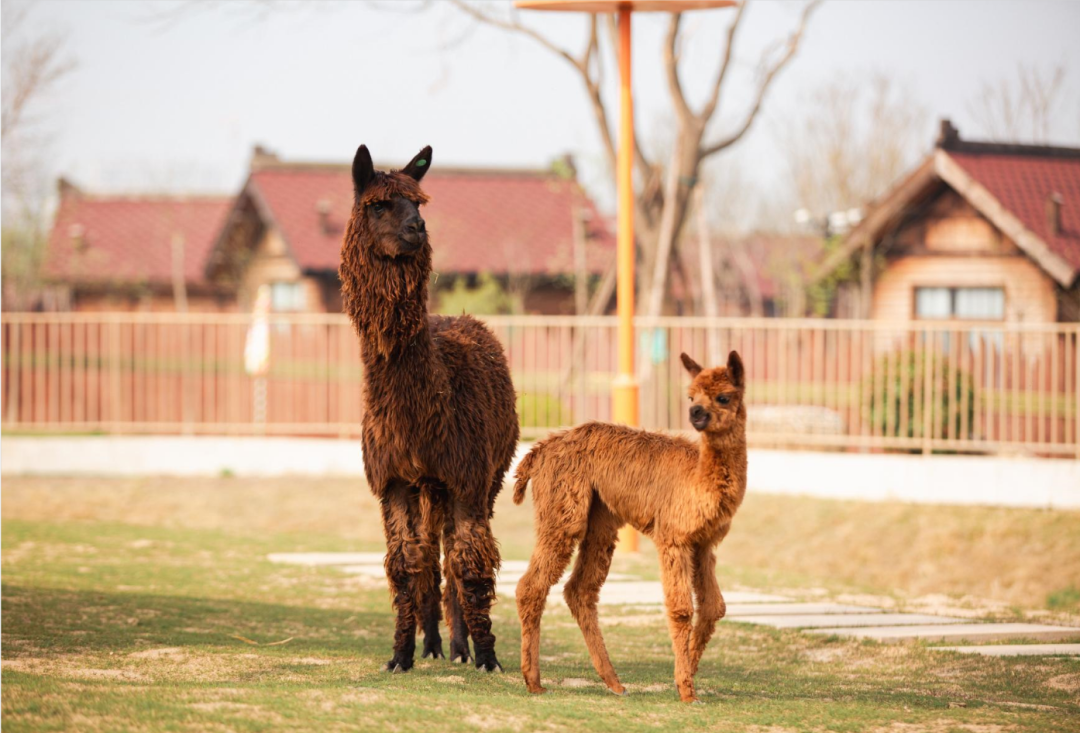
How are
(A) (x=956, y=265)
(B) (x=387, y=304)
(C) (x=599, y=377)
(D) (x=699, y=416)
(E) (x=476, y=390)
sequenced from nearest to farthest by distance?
(D) (x=699, y=416), (B) (x=387, y=304), (E) (x=476, y=390), (C) (x=599, y=377), (A) (x=956, y=265)

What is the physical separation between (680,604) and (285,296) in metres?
32.8

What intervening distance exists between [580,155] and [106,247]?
62.2 feet

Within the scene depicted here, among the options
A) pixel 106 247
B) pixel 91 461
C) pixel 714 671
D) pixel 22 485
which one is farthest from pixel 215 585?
pixel 106 247

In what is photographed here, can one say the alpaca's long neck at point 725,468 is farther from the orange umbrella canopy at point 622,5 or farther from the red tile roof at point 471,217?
the red tile roof at point 471,217

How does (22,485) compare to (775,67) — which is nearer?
(22,485)

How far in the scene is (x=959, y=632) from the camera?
30.0 feet

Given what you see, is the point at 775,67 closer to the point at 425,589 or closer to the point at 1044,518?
the point at 1044,518

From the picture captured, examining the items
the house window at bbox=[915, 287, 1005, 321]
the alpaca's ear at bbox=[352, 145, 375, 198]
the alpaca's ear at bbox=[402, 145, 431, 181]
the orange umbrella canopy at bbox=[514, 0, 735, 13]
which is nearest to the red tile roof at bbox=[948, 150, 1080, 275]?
the house window at bbox=[915, 287, 1005, 321]

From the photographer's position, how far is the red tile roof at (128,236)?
4328 cm

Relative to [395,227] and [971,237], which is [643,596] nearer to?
[395,227]

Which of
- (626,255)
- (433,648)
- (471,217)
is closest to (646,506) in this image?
(433,648)

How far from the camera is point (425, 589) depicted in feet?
25.5

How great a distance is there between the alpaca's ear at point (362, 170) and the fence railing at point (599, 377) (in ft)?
30.1

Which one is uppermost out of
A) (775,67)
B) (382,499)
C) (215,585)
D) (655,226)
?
(775,67)
